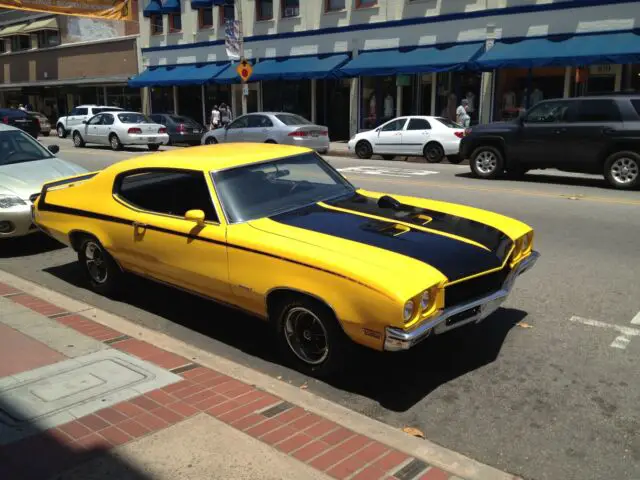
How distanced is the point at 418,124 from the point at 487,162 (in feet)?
17.5

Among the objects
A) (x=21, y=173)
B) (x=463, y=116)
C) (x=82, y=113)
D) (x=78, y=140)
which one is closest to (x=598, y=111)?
(x=463, y=116)

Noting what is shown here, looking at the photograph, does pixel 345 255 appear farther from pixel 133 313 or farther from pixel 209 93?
pixel 209 93

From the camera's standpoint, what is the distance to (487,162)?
14516 millimetres

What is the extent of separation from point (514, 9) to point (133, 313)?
20.4 m

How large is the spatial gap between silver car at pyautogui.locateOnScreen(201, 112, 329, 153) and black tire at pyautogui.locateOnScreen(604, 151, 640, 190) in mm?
9865

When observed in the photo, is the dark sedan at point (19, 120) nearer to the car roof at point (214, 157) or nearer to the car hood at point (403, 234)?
the car roof at point (214, 157)

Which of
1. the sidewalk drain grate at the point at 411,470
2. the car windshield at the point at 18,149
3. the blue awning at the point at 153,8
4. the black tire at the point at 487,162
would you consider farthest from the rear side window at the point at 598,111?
the blue awning at the point at 153,8

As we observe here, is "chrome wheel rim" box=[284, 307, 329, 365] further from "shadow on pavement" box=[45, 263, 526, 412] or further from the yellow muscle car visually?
"shadow on pavement" box=[45, 263, 526, 412]

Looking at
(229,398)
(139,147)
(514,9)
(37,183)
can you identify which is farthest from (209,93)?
(229,398)

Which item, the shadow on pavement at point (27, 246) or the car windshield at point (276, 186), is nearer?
the car windshield at point (276, 186)

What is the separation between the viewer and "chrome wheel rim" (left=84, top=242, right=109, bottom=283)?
6.12 meters

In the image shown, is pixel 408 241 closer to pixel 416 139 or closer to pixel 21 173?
pixel 21 173

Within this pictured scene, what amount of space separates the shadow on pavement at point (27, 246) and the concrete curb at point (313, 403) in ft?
8.77

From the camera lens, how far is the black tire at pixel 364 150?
20953mm
